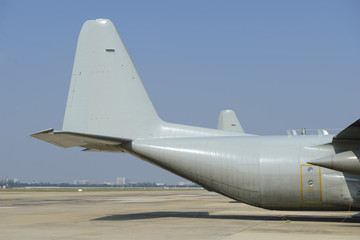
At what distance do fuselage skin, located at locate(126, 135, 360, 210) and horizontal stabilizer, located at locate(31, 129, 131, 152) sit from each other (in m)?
1.10

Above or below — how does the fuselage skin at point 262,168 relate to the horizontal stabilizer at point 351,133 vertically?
below

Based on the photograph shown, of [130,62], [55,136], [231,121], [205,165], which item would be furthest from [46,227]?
[231,121]

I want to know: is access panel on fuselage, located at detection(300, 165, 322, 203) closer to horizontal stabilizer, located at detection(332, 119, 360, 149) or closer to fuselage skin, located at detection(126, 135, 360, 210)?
fuselage skin, located at detection(126, 135, 360, 210)

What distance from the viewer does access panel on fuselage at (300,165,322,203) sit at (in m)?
20.6

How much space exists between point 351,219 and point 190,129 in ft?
31.9

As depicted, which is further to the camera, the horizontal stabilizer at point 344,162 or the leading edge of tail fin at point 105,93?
the leading edge of tail fin at point 105,93

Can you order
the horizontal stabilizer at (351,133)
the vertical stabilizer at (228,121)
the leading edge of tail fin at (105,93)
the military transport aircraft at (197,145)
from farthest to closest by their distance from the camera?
the vertical stabilizer at (228,121) → the leading edge of tail fin at (105,93) → the military transport aircraft at (197,145) → the horizontal stabilizer at (351,133)

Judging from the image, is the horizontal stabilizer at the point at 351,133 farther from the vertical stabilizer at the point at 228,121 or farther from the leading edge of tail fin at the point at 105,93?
the vertical stabilizer at the point at 228,121

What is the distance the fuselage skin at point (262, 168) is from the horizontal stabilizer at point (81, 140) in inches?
43.3

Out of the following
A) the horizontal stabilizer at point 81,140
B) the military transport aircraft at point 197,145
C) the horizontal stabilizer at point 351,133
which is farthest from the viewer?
the military transport aircraft at point 197,145

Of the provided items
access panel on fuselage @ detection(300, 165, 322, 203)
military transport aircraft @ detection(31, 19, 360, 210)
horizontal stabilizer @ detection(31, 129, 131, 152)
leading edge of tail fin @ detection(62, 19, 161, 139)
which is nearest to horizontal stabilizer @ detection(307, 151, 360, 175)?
military transport aircraft @ detection(31, 19, 360, 210)

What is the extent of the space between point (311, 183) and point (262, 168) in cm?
236

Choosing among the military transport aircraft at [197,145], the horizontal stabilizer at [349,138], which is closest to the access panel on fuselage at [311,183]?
the military transport aircraft at [197,145]

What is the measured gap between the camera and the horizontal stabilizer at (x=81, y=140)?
800 inches
